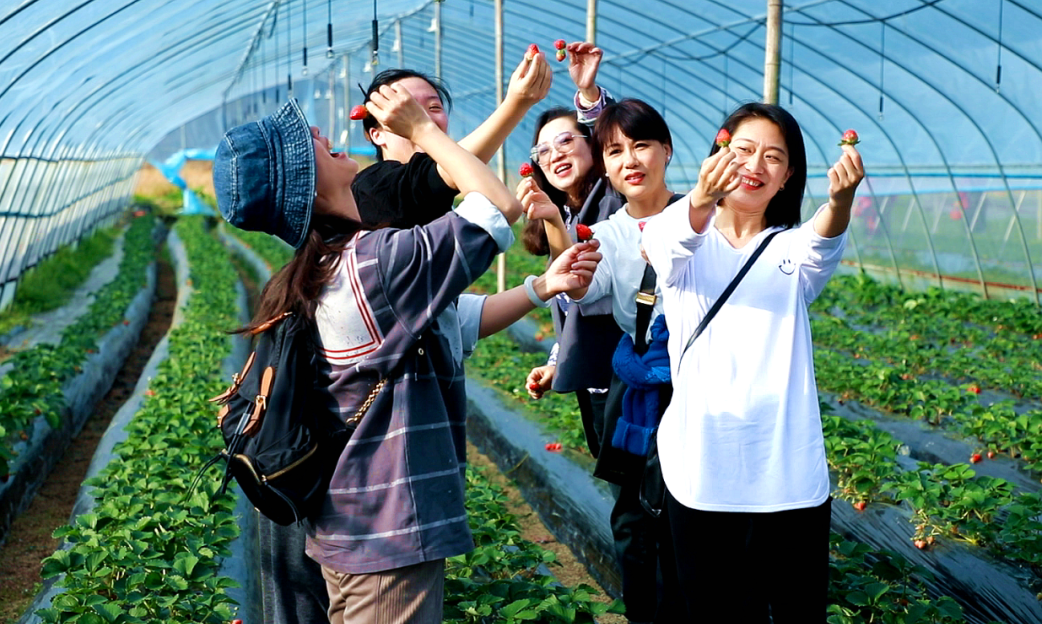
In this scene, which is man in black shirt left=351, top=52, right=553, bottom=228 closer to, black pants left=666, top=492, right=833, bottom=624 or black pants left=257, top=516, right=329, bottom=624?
black pants left=257, top=516, right=329, bottom=624

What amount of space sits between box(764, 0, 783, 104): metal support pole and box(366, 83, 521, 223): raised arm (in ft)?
10.1

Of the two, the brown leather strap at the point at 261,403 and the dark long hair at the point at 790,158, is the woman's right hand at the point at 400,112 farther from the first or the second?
the dark long hair at the point at 790,158

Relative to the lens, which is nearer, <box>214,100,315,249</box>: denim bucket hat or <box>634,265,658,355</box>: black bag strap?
<box>214,100,315,249</box>: denim bucket hat

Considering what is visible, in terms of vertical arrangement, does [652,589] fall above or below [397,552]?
below

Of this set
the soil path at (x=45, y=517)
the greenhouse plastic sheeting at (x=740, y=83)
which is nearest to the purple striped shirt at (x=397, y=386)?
the soil path at (x=45, y=517)

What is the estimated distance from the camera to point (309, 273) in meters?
1.83

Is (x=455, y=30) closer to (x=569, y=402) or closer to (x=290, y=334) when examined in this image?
(x=569, y=402)

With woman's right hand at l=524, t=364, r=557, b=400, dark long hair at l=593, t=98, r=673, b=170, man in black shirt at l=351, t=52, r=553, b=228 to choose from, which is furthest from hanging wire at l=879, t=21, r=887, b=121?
man in black shirt at l=351, t=52, r=553, b=228

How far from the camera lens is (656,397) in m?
2.46

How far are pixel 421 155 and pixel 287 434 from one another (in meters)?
0.63

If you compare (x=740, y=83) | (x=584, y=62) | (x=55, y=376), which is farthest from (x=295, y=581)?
(x=740, y=83)

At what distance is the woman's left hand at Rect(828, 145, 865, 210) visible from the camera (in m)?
1.92

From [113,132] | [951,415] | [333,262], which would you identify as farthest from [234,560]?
[113,132]

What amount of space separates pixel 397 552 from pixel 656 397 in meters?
0.88
